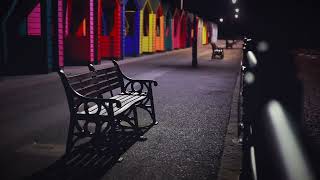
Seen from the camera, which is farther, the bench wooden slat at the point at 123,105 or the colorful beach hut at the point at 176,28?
the colorful beach hut at the point at 176,28

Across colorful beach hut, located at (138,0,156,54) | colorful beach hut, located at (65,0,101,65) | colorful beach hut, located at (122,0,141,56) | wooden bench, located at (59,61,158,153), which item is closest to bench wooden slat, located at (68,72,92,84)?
wooden bench, located at (59,61,158,153)

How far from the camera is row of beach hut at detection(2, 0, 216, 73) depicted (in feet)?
49.4

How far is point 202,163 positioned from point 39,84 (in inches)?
330

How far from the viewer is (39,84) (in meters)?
12.5

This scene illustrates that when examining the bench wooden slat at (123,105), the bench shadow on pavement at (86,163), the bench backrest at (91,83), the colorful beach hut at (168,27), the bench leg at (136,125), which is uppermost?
the colorful beach hut at (168,27)

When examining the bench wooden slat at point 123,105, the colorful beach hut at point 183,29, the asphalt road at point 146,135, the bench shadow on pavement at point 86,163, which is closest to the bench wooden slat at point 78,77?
the bench wooden slat at point 123,105

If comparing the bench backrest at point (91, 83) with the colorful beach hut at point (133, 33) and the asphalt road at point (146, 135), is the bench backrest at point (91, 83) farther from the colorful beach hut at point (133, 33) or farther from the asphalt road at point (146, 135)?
the colorful beach hut at point (133, 33)

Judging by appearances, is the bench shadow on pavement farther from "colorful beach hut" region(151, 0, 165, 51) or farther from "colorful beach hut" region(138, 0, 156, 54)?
"colorful beach hut" region(151, 0, 165, 51)

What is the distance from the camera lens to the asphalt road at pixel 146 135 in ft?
16.4

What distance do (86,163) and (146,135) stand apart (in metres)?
1.64

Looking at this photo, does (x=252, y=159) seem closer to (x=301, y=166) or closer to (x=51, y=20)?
(x=301, y=166)

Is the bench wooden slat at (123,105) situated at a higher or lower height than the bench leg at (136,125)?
higher

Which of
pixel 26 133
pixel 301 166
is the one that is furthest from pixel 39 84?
pixel 301 166

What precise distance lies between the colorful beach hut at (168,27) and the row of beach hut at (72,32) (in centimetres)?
398
